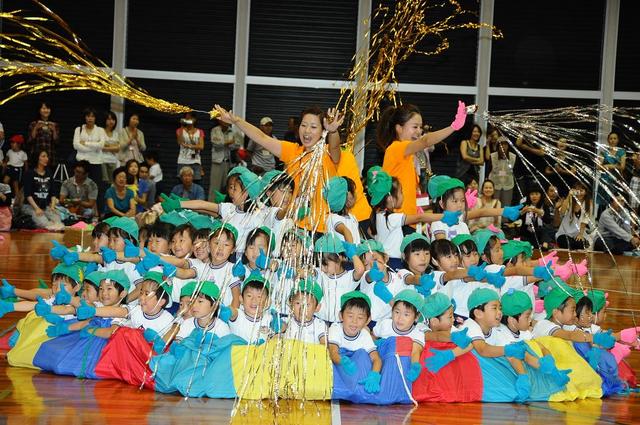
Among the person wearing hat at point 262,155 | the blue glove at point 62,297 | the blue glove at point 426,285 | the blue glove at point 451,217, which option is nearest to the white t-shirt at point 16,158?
the person wearing hat at point 262,155

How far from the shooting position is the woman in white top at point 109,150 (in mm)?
12156

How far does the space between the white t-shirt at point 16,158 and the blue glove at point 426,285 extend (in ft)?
26.7

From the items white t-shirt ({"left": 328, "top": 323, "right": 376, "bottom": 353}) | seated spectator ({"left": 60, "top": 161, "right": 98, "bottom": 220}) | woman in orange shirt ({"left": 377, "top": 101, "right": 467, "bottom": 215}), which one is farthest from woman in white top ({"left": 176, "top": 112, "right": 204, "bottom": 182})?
white t-shirt ({"left": 328, "top": 323, "right": 376, "bottom": 353})

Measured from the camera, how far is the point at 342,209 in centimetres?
549

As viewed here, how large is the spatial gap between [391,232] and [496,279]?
79 cm

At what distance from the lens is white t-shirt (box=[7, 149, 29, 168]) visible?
1183 centimetres

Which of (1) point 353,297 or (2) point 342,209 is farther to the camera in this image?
(2) point 342,209

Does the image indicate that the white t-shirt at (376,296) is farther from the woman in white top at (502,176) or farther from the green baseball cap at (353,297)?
the woman in white top at (502,176)

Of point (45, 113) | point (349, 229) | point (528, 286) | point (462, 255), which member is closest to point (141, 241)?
point (349, 229)

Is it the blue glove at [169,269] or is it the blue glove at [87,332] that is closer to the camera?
the blue glove at [87,332]

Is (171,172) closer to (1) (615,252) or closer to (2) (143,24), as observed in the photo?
(2) (143,24)

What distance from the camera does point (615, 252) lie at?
12.1 m

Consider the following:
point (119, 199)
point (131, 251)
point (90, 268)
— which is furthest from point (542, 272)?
point (119, 199)

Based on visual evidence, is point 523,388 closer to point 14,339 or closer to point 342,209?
point 342,209
